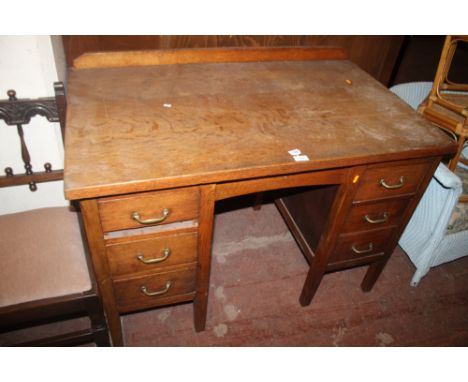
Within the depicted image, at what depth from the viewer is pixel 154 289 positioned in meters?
1.33

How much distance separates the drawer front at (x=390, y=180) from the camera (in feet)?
4.30

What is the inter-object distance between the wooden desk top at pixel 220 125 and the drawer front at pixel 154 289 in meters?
0.44

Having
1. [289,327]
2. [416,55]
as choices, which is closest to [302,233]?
[289,327]

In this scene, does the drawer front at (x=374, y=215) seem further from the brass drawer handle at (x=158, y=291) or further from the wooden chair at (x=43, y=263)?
the wooden chair at (x=43, y=263)

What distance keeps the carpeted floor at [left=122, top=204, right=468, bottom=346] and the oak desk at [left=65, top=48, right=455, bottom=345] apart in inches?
8.7

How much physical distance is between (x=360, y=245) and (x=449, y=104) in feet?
2.99

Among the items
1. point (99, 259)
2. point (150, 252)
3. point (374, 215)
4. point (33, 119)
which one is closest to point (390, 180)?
point (374, 215)

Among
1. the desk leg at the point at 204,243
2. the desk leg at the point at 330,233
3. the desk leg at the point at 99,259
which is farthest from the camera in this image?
the desk leg at the point at 330,233

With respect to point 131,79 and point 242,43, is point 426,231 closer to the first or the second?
point 242,43

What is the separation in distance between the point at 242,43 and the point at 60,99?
0.86m

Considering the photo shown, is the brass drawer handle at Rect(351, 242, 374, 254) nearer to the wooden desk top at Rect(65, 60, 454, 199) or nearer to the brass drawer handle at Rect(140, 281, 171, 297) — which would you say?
the wooden desk top at Rect(65, 60, 454, 199)

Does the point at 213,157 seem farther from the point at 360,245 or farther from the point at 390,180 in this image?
the point at 360,245

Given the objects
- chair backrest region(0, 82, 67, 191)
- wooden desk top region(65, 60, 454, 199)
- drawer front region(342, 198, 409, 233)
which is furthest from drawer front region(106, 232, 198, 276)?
drawer front region(342, 198, 409, 233)

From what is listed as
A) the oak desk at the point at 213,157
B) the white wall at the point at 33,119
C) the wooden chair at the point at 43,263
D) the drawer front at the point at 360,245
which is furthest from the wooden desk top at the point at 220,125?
the drawer front at the point at 360,245
